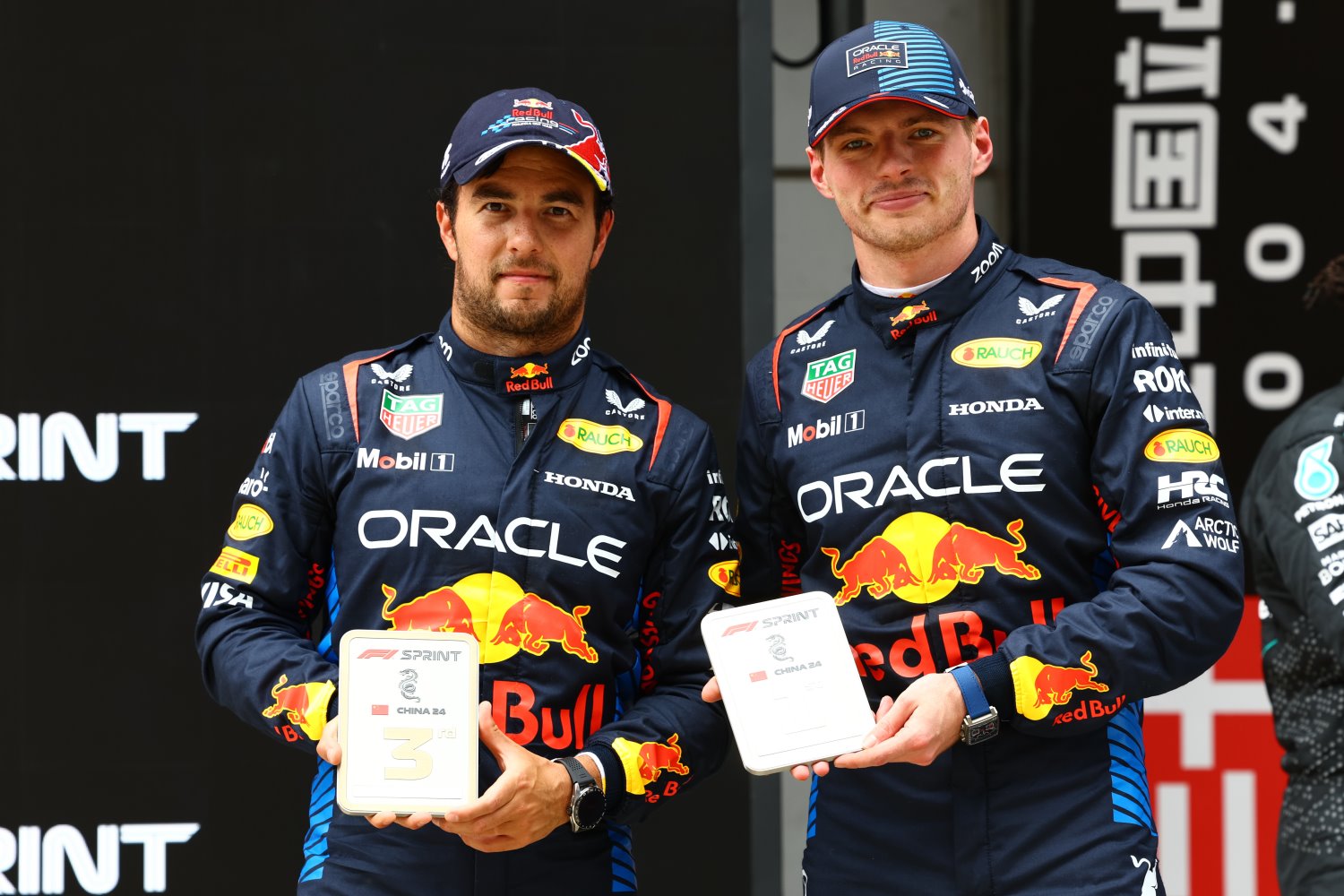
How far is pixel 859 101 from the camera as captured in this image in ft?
7.71

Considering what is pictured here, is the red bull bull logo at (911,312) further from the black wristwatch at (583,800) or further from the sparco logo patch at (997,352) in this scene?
the black wristwatch at (583,800)

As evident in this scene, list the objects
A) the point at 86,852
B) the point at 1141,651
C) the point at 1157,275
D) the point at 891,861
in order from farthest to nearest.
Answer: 1. the point at 1157,275
2. the point at 86,852
3. the point at 891,861
4. the point at 1141,651

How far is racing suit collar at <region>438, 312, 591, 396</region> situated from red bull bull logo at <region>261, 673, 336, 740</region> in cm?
59

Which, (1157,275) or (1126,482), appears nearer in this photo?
(1126,482)

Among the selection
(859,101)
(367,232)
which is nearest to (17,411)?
(367,232)

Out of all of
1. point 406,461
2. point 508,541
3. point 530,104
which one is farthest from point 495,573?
point 530,104

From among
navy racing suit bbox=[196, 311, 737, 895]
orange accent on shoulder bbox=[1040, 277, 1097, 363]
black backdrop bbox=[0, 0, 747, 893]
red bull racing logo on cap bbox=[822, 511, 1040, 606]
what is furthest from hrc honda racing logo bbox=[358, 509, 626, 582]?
black backdrop bbox=[0, 0, 747, 893]

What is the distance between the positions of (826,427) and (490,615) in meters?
0.64

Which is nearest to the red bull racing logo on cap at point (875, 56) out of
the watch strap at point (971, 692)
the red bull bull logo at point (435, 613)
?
the watch strap at point (971, 692)

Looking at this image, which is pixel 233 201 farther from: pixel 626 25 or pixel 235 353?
pixel 626 25

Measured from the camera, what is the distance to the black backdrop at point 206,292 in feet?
10.8

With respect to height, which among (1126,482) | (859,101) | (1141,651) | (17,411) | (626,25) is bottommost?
(1141,651)

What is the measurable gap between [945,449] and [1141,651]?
1.42ft

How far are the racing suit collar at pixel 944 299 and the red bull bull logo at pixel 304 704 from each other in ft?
3.55
